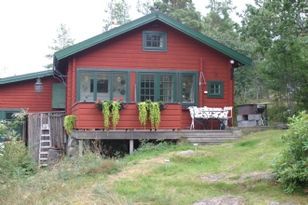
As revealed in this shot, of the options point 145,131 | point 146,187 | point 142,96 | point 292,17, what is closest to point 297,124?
point 146,187

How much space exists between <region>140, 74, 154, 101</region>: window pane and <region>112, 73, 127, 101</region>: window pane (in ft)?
2.07

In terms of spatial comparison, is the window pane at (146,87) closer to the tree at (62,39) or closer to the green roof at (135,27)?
the green roof at (135,27)

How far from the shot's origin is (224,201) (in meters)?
7.88

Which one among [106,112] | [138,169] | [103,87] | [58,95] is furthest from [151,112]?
[58,95]

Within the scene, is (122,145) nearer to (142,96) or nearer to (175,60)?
(142,96)

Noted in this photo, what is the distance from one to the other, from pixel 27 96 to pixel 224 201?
16615 mm

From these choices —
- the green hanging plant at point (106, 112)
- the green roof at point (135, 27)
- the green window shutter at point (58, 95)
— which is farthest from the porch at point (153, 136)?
the green window shutter at point (58, 95)

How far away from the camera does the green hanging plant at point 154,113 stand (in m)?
16.0

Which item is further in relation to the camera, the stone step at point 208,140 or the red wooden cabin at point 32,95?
the red wooden cabin at point 32,95

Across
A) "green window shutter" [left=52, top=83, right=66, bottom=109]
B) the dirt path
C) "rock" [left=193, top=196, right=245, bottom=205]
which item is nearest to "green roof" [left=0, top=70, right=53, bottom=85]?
"green window shutter" [left=52, top=83, right=66, bottom=109]

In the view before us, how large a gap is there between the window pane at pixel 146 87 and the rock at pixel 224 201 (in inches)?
414

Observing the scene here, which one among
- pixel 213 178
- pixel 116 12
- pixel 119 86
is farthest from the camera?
pixel 116 12

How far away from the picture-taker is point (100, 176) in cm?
1077

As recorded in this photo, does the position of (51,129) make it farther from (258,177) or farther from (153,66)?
(258,177)
